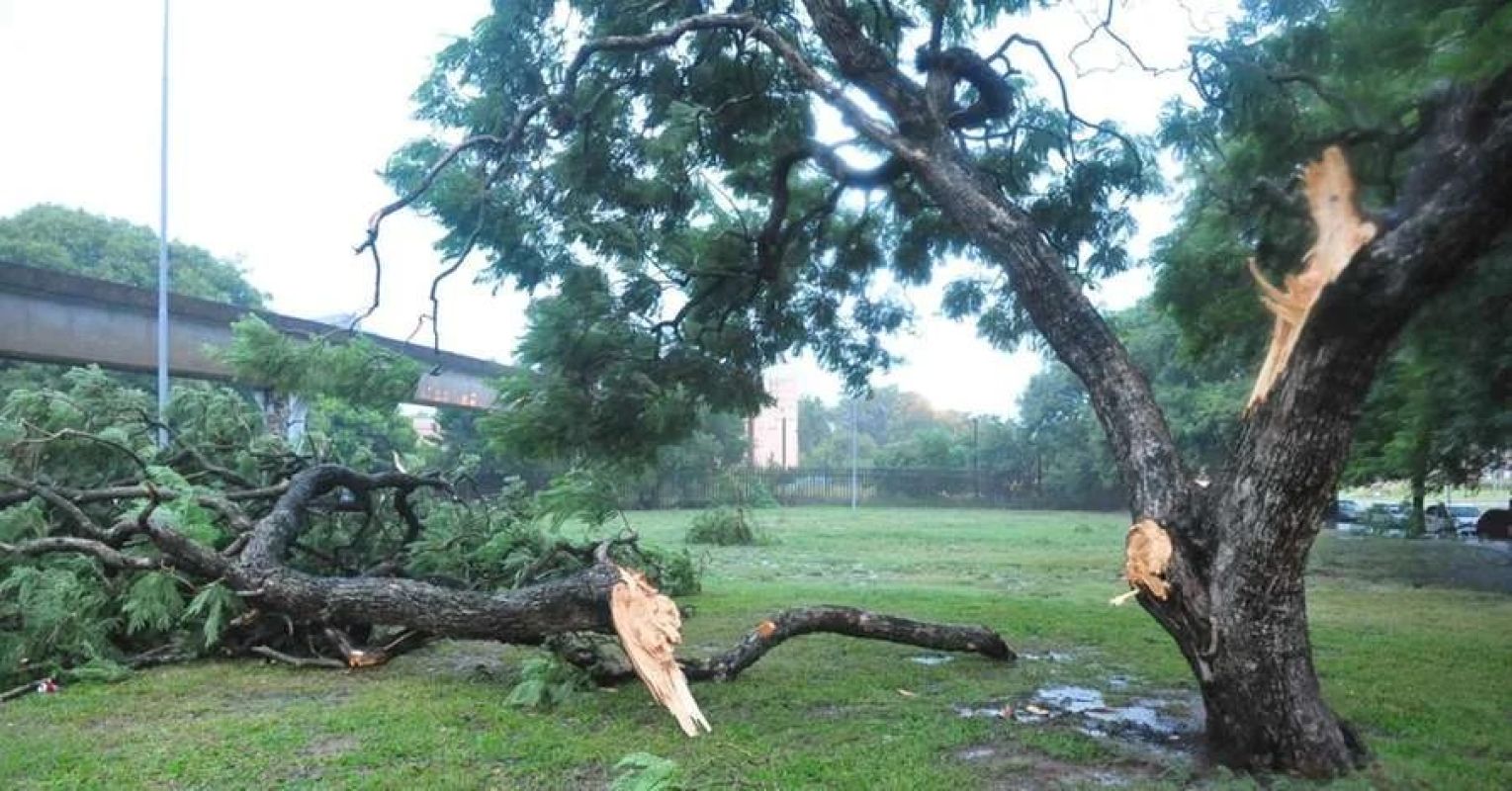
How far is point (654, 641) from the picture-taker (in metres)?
4.76

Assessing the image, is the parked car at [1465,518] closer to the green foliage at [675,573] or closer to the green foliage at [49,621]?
the green foliage at [675,573]

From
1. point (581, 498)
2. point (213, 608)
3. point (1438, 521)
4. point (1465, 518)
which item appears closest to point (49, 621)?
→ point (213, 608)

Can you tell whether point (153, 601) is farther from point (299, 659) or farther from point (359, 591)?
point (359, 591)

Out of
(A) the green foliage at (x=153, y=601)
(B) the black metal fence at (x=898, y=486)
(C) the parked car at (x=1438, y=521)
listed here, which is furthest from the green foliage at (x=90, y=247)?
(C) the parked car at (x=1438, y=521)

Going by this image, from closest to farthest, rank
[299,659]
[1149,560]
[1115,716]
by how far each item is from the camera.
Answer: [1149,560] → [1115,716] → [299,659]

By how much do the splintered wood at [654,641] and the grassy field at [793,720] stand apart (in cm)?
15

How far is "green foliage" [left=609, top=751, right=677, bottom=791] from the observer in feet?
11.4

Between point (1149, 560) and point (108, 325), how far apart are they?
17.4 meters

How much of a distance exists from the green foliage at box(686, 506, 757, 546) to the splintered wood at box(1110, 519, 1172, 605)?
567 inches

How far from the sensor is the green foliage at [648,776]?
11.4 ft

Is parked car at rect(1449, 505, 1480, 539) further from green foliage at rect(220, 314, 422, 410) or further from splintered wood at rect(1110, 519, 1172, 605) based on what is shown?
green foliage at rect(220, 314, 422, 410)

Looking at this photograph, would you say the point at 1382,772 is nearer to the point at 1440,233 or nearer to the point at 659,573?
the point at 1440,233

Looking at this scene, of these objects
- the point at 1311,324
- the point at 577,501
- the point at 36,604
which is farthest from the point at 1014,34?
the point at 36,604

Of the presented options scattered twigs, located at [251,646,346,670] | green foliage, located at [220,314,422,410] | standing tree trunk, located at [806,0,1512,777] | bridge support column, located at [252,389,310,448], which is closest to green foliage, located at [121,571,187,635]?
scattered twigs, located at [251,646,346,670]
